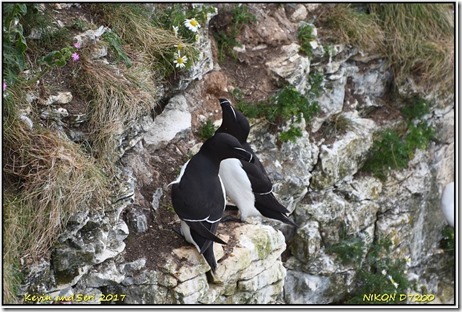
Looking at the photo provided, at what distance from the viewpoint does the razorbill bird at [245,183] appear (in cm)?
618

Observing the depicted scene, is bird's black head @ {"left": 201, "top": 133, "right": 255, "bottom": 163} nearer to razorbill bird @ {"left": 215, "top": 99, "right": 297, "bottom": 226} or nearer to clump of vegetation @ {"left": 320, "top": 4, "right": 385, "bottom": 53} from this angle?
razorbill bird @ {"left": 215, "top": 99, "right": 297, "bottom": 226}

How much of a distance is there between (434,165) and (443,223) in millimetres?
742

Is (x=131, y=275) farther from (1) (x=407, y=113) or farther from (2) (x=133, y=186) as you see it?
(1) (x=407, y=113)

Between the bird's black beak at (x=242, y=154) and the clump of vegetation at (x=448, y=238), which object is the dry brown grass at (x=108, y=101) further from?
the clump of vegetation at (x=448, y=238)

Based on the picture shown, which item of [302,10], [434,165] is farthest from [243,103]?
[434,165]

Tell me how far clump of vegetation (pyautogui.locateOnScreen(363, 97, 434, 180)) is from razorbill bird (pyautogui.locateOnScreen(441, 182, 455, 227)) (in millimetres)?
628

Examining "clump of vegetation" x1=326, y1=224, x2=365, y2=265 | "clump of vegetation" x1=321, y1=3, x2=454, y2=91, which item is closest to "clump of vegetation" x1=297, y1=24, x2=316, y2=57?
"clump of vegetation" x1=321, y1=3, x2=454, y2=91

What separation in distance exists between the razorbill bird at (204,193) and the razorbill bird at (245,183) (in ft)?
1.68

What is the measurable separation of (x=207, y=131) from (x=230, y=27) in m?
1.40

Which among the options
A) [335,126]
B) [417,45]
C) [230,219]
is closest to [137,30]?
[230,219]

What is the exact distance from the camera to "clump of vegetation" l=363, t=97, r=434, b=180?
8.40 meters

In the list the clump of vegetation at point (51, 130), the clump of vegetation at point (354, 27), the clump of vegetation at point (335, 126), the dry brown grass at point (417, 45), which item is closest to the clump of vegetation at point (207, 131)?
the clump of vegetation at point (51, 130)

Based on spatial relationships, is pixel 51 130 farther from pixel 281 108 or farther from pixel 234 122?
pixel 281 108

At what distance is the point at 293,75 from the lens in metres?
7.65
